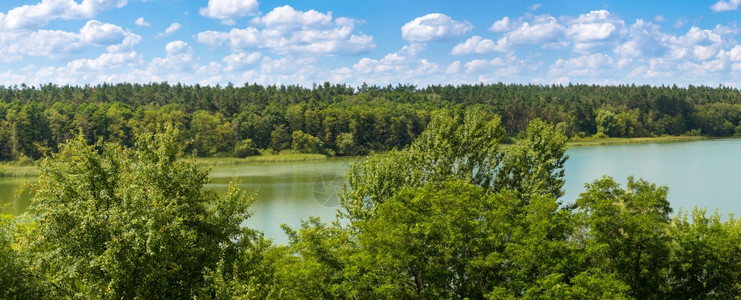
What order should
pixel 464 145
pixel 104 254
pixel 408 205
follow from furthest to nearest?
1. pixel 464 145
2. pixel 408 205
3. pixel 104 254

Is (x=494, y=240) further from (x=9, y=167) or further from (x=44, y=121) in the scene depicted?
(x=44, y=121)

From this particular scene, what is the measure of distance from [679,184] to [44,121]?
91.0m

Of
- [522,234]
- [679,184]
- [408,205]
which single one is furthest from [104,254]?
[679,184]

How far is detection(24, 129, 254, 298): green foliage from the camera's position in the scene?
1362 centimetres

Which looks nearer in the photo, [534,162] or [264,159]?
[534,162]

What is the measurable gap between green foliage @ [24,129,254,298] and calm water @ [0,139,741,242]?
14.5m

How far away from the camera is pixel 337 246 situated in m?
19.8

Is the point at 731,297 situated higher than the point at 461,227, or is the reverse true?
the point at 461,227

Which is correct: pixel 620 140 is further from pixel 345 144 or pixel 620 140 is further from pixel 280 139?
pixel 280 139

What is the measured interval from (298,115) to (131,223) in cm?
9837

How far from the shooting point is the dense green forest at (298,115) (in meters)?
98.8

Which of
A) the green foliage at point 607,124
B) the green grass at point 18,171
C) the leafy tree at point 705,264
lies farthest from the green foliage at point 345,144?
the leafy tree at point 705,264

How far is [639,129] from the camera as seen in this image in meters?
143

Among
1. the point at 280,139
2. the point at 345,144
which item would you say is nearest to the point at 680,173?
the point at 345,144
